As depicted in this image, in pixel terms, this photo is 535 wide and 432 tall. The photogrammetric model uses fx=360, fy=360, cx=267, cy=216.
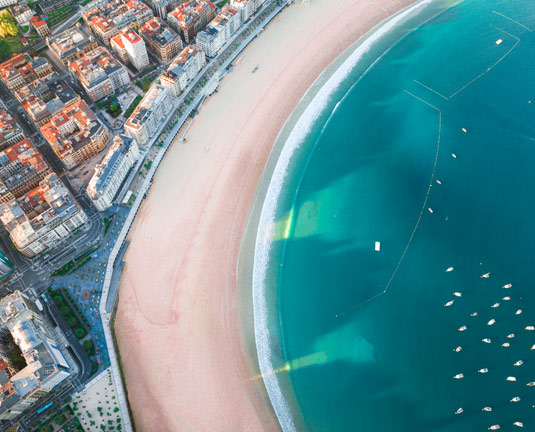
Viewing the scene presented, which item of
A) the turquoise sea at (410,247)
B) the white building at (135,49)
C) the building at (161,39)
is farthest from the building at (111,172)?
the turquoise sea at (410,247)

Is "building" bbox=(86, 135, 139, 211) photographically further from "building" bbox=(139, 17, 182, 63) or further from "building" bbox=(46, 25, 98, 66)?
"building" bbox=(46, 25, 98, 66)

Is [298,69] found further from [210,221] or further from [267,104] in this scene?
[210,221]

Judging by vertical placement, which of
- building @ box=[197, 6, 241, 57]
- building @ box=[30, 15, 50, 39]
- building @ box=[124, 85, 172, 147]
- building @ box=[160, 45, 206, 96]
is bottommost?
building @ box=[124, 85, 172, 147]

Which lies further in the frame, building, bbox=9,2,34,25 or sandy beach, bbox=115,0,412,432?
building, bbox=9,2,34,25

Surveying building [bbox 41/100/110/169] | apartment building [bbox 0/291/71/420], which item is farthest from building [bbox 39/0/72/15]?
apartment building [bbox 0/291/71/420]

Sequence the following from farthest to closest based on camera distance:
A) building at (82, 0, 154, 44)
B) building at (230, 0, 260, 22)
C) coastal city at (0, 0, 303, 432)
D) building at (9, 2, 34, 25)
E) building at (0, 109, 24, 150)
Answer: building at (230, 0, 260, 22), building at (9, 2, 34, 25), building at (82, 0, 154, 44), building at (0, 109, 24, 150), coastal city at (0, 0, 303, 432)

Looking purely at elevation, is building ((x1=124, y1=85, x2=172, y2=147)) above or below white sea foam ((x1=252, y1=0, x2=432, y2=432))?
above

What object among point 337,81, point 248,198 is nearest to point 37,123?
point 248,198

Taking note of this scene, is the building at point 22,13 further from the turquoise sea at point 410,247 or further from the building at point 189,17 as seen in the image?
the turquoise sea at point 410,247

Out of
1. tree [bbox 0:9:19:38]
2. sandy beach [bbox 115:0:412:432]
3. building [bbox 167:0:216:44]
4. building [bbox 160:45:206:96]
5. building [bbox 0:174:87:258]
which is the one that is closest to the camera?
sandy beach [bbox 115:0:412:432]
